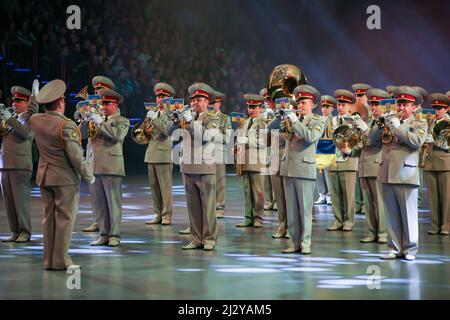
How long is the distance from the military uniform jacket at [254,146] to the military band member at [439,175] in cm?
220

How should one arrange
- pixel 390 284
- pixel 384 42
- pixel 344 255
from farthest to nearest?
1. pixel 384 42
2. pixel 344 255
3. pixel 390 284

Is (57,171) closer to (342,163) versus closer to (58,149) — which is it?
(58,149)

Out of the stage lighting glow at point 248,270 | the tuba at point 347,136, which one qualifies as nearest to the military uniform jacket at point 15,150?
the stage lighting glow at point 248,270

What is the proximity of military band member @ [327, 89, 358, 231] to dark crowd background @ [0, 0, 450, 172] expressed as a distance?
26.9 feet

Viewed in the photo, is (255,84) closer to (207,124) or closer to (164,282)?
(207,124)

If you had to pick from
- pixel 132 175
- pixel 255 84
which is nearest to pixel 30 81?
pixel 132 175

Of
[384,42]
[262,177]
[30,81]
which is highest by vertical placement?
[384,42]

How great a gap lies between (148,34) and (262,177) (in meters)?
9.71

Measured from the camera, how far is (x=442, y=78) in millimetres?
18281

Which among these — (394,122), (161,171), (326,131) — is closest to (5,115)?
(161,171)

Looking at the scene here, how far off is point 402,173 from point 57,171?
11.2 feet

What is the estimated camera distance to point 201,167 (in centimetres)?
834

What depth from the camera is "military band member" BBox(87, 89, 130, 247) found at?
870 cm

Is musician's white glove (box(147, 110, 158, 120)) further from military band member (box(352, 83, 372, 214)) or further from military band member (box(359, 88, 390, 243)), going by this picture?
military band member (box(359, 88, 390, 243))
